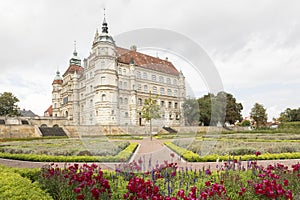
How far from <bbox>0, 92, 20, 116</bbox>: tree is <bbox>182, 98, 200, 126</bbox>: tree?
61.9 m

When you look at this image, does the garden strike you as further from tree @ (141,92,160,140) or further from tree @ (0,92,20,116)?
tree @ (0,92,20,116)

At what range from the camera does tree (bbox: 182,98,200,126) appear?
905cm

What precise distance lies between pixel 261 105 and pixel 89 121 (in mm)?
60316

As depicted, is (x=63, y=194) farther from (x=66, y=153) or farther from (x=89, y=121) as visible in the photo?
(x=66, y=153)

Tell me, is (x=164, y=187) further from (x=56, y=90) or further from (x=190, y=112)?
(x=56, y=90)

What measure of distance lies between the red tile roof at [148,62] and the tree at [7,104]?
6132 cm

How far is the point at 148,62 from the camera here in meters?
9.03

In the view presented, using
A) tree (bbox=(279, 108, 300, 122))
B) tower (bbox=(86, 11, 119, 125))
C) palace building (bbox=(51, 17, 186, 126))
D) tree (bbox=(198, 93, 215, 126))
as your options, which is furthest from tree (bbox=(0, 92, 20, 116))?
tree (bbox=(279, 108, 300, 122))

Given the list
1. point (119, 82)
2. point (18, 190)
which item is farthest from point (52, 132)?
point (18, 190)

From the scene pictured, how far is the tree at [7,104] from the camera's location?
5997 centimetres

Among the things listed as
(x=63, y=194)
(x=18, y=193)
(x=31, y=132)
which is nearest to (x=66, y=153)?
(x=63, y=194)

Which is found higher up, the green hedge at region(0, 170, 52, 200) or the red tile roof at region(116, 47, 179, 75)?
the red tile roof at region(116, 47, 179, 75)

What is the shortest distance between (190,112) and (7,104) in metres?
63.3

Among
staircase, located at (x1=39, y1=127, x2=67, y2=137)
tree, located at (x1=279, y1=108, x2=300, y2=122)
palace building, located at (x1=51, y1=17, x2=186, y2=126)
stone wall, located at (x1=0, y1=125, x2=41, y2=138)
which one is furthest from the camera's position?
tree, located at (x1=279, y1=108, x2=300, y2=122)
